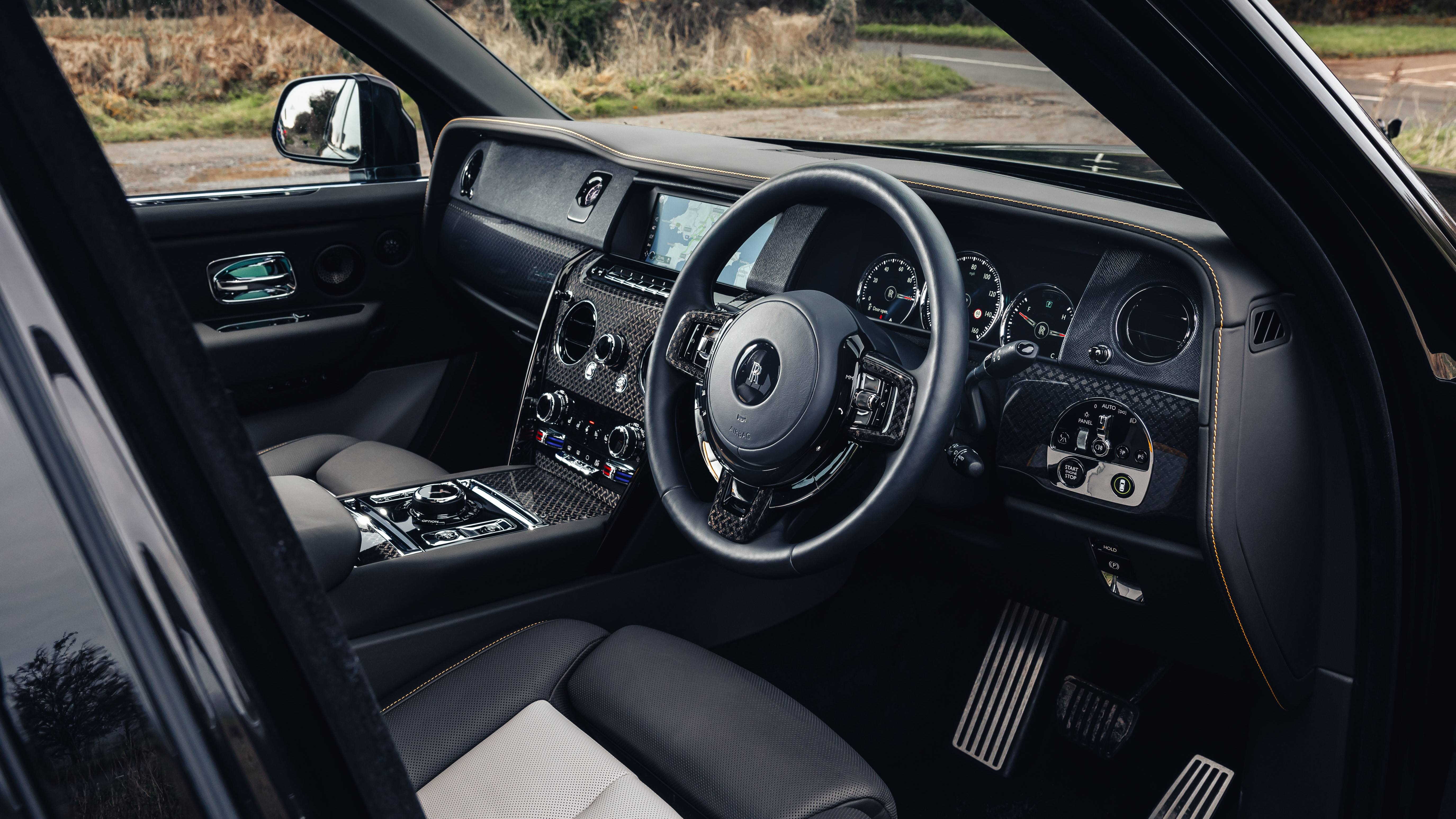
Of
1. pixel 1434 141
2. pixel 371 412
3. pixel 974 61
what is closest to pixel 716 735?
pixel 371 412

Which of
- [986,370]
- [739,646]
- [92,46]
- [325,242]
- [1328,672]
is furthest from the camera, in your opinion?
[92,46]

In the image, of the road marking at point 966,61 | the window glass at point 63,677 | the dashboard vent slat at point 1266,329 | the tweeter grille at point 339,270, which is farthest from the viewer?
the tweeter grille at point 339,270

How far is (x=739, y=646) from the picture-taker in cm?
216

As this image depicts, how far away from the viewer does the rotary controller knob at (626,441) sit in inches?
78.6

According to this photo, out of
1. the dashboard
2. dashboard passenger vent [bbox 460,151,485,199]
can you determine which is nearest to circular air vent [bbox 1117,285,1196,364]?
the dashboard

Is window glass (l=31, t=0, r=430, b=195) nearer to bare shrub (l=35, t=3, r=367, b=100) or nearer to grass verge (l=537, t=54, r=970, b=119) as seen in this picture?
bare shrub (l=35, t=3, r=367, b=100)

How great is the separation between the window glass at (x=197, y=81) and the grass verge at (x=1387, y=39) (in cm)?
258

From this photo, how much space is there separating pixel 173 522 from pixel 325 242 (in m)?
2.44

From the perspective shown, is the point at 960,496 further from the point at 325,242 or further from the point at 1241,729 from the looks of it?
the point at 325,242

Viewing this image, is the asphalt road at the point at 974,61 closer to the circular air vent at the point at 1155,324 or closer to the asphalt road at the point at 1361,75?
the asphalt road at the point at 1361,75

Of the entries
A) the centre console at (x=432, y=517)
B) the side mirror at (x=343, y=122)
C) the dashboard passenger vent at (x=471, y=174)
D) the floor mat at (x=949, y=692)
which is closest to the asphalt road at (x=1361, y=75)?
the floor mat at (x=949, y=692)

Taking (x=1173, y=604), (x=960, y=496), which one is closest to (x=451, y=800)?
(x=960, y=496)

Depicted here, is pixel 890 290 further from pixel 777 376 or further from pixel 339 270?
pixel 339 270

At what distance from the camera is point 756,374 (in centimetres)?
138
